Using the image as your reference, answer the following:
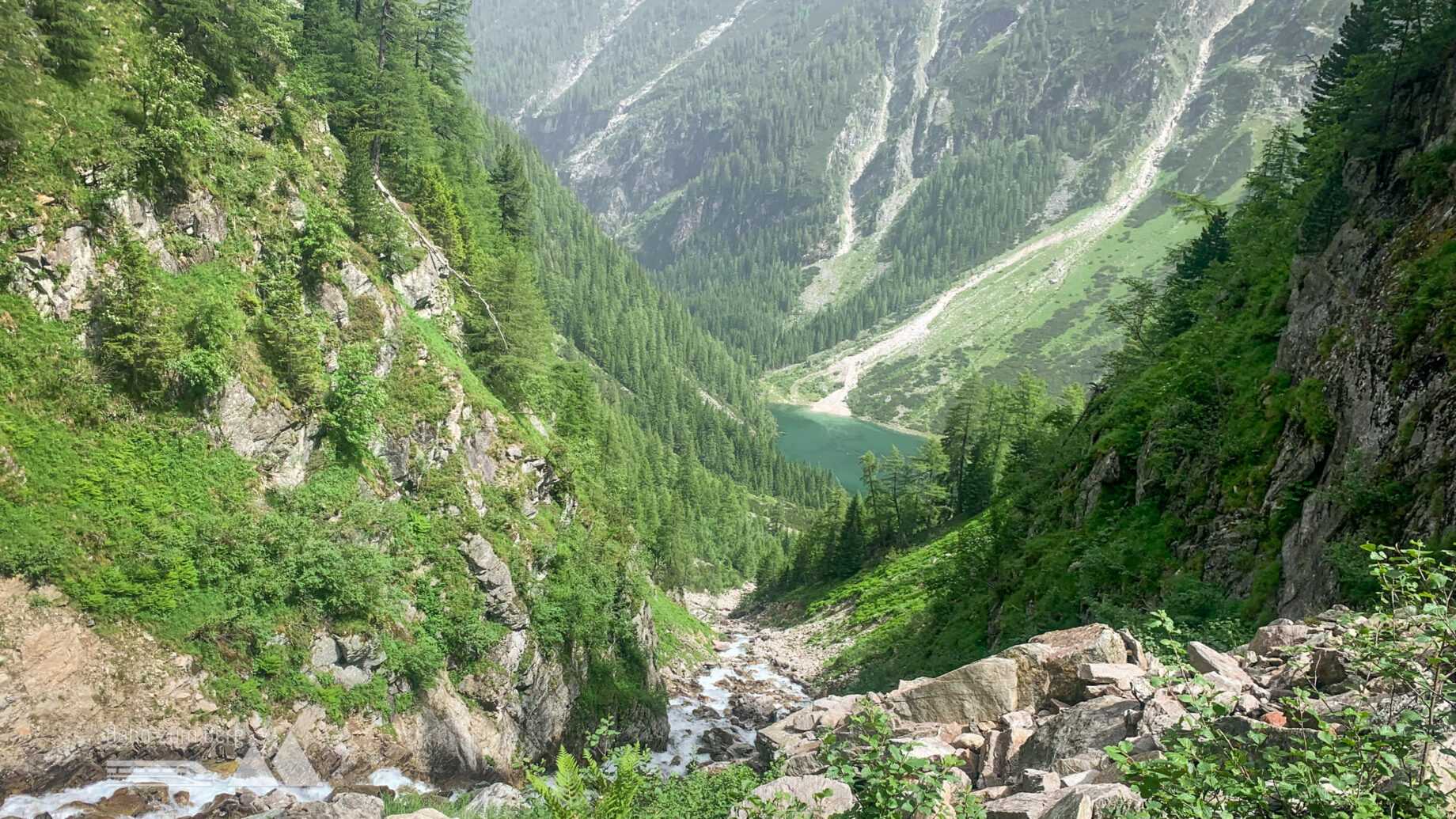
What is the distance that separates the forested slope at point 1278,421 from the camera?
14.3m

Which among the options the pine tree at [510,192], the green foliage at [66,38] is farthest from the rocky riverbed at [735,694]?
the pine tree at [510,192]

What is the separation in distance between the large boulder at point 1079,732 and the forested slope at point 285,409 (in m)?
22.1

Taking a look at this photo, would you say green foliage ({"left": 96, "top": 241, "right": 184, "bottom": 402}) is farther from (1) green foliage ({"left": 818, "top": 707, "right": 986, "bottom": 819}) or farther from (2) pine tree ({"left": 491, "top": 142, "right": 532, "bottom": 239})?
(2) pine tree ({"left": 491, "top": 142, "right": 532, "bottom": 239})

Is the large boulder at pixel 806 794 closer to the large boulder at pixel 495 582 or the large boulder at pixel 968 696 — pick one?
the large boulder at pixel 968 696

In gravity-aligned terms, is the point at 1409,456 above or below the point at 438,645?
above

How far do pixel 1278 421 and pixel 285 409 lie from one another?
32.9 m

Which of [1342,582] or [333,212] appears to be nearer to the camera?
[1342,582]

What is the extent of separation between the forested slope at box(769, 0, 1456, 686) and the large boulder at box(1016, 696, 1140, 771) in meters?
5.31

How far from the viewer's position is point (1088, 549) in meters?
22.2

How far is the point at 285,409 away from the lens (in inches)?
1050

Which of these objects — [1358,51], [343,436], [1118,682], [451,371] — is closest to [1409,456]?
[1118,682]

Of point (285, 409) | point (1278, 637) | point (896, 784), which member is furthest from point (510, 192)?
point (896, 784)

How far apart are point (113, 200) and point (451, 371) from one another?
46.7 ft

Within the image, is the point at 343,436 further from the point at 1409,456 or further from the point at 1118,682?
the point at 1409,456
